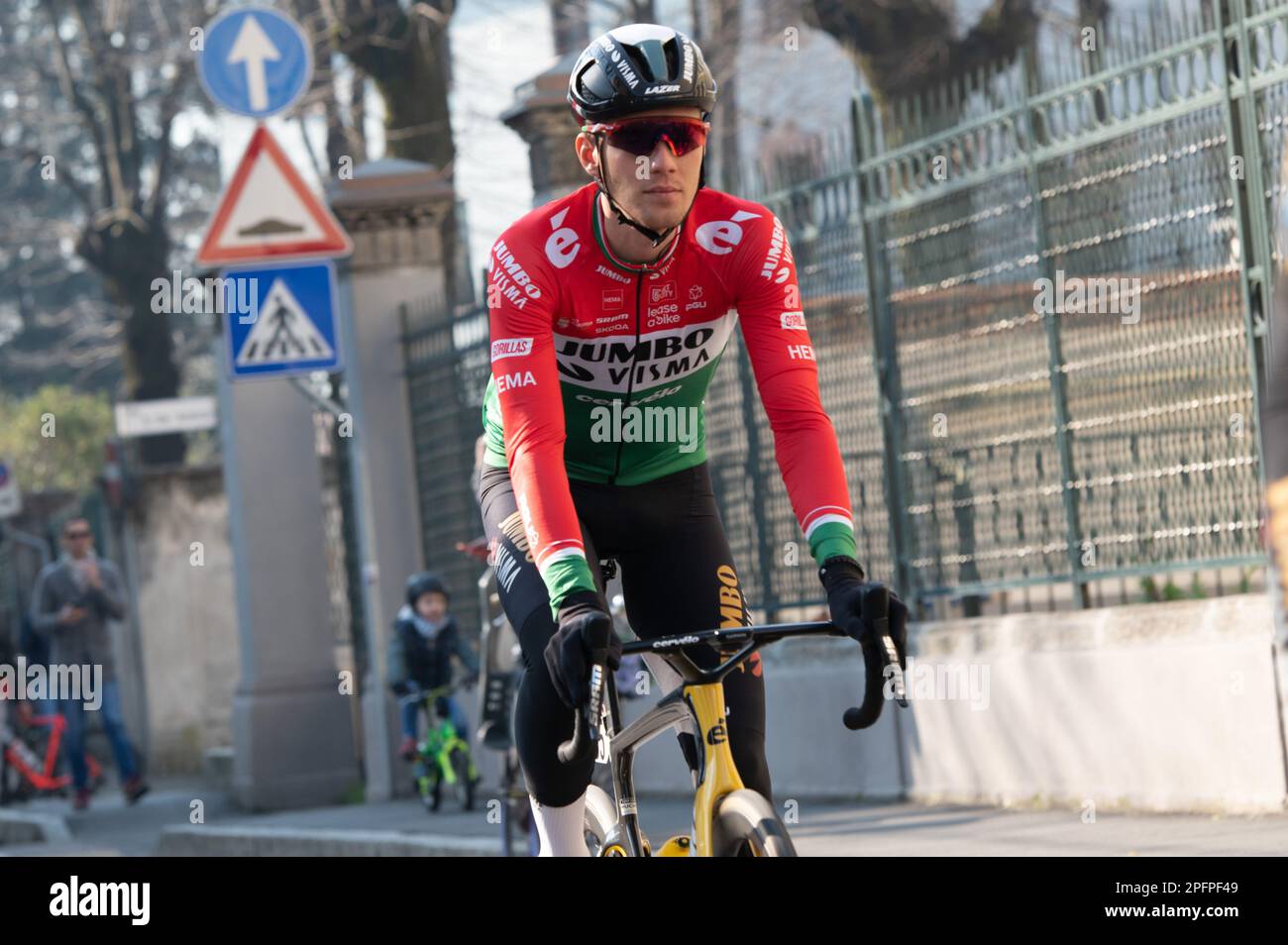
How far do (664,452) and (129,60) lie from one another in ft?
81.1

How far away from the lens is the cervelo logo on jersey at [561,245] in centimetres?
471

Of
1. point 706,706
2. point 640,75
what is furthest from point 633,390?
point 706,706

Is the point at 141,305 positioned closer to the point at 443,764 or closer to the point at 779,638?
the point at 443,764

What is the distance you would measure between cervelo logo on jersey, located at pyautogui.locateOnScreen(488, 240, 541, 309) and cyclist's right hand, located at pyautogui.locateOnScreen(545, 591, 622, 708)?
0.88 metres

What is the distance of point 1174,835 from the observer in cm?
752

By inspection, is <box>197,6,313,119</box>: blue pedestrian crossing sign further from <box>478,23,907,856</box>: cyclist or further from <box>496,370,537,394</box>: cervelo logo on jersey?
<box>496,370,537,394</box>: cervelo logo on jersey

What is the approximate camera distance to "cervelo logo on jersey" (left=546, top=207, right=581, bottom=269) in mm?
4711

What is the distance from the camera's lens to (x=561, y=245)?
186 inches

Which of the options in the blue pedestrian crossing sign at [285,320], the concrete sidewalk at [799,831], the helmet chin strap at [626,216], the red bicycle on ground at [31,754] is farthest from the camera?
the red bicycle on ground at [31,754]

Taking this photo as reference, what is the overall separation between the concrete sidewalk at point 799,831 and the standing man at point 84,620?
56cm

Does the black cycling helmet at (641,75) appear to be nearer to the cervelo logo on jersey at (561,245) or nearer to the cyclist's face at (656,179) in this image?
the cyclist's face at (656,179)
